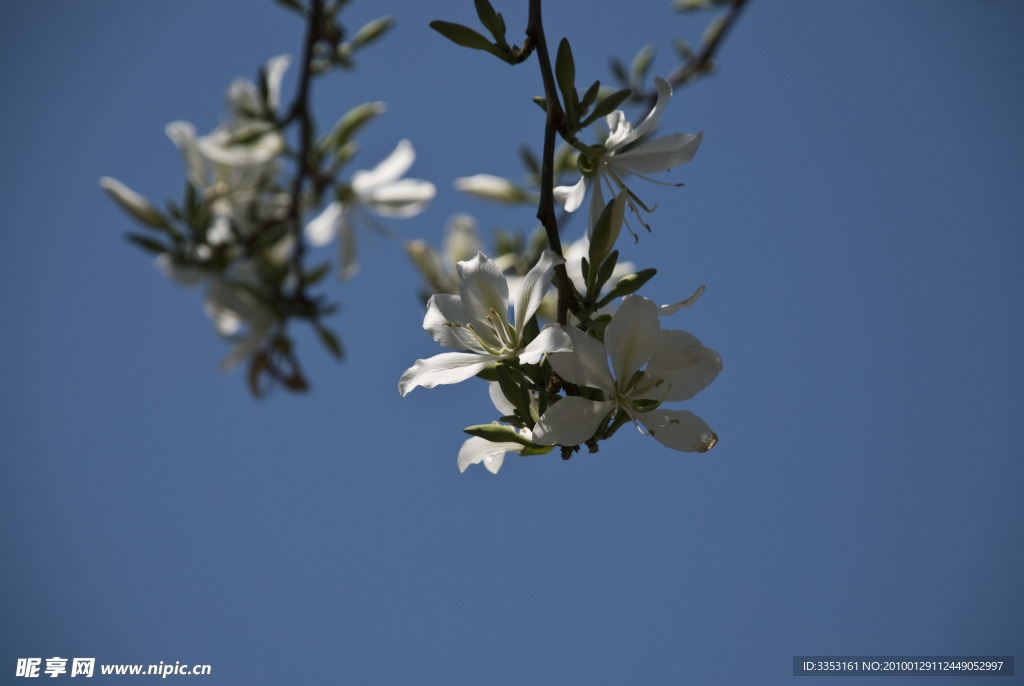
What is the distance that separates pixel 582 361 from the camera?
0.92 meters

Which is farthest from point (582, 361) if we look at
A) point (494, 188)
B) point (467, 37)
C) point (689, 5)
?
point (689, 5)

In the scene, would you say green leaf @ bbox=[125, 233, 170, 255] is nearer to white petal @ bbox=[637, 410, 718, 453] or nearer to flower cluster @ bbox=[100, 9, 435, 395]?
flower cluster @ bbox=[100, 9, 435, 395]

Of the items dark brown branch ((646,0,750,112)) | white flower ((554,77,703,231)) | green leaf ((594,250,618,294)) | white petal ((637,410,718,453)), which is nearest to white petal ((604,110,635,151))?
white flower ((554,77,703,231))

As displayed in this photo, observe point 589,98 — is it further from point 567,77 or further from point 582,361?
point 582,361

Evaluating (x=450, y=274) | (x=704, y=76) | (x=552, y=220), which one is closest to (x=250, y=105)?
(x=450, y=274)

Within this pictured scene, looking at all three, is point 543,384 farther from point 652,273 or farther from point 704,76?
point 704,76

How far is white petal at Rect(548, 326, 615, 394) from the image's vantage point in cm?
92

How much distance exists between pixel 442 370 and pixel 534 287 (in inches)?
6.7

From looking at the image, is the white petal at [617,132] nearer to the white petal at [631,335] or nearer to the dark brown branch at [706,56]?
the white petal at [631,335]

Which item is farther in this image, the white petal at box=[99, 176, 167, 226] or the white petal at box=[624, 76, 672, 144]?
the white petal at box=[99, 176, 167, 226]

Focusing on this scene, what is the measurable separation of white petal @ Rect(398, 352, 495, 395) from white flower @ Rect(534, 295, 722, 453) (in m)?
0.12

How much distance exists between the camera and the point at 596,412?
96 cm

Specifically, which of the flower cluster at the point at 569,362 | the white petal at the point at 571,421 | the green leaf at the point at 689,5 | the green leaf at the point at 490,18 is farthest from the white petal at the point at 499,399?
the green leaf at the point at 689,5

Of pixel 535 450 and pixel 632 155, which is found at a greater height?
pixel 632 155
